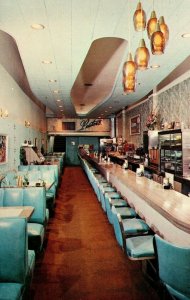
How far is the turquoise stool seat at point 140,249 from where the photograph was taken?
275 cm

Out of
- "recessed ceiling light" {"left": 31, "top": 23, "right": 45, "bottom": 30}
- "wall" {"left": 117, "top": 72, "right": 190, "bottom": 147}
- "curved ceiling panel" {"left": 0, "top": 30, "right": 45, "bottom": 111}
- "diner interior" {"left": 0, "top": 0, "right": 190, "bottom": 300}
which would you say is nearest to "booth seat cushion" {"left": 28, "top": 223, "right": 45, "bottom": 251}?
"diner interior" {"left": 0, "top": 0, "right": 190, "bottom": 300}

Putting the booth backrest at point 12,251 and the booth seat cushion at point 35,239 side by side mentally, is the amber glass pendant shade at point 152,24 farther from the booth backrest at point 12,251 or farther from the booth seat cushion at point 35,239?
the booth seat cushion at point 35,239

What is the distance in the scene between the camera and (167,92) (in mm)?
9727

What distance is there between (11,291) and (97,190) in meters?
3.56

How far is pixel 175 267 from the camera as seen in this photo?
1.95m

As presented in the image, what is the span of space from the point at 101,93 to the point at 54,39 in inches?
335

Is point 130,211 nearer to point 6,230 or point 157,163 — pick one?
point 6,230

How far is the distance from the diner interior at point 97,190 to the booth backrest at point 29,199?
0.01 metres

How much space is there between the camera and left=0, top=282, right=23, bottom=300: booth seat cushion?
2098 mm

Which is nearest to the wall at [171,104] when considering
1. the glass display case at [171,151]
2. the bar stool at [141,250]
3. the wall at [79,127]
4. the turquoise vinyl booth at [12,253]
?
the glass display case at [171,151]

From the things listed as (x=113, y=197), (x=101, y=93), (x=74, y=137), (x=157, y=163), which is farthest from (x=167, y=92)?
(x=74, y=137)

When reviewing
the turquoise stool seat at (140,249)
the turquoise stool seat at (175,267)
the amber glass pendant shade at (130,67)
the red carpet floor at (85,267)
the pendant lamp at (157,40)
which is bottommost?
the red carpet floor at (85,267)

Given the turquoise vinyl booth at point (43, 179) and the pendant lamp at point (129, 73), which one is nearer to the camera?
the pendant lamp at point (129, 73)

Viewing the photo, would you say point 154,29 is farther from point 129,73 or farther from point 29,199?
point 29,199
